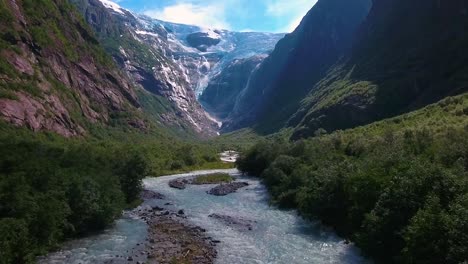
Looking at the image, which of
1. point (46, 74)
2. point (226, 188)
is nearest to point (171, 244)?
point (226, 188)

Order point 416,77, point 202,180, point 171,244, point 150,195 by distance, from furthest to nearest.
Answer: point 416,77 < point 202,180 < point 150,195 < point 171,244

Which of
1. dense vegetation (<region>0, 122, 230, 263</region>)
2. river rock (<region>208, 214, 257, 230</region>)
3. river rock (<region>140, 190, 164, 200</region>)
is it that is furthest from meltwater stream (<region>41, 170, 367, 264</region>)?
river rock (<region>140, 190, 164, 200</region>)

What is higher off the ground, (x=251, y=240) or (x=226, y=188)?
(x=251, y=240)

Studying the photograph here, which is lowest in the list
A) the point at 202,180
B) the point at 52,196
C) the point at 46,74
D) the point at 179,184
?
the point at 202,180

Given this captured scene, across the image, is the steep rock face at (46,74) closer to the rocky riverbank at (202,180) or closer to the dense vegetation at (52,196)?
the rocky riverbank at (202,180)

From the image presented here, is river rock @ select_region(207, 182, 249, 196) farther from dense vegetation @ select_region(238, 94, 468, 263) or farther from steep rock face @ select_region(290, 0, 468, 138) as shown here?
steep rock face @ select_region(290, 0, 468, 138)

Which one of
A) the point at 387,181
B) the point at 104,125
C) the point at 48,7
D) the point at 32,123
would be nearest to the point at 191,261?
the point at 387,181

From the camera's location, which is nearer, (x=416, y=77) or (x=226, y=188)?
(x=226, y=188)

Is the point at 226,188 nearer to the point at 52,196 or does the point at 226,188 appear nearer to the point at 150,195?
the point at 150,195
